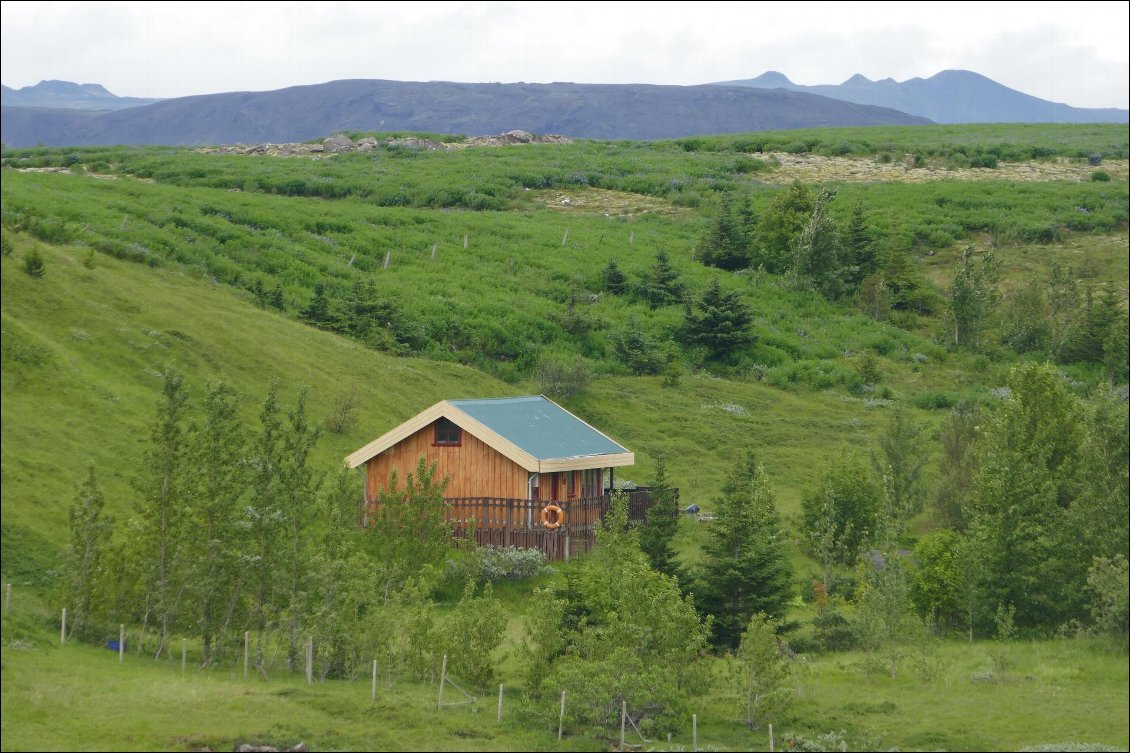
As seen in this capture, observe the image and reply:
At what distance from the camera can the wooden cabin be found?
38.0 m

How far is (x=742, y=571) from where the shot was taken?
30875 mm

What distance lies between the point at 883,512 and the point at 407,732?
17579 mm

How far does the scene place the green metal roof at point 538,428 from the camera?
127ft

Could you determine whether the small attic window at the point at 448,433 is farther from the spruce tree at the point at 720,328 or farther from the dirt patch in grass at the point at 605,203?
the dirt patch in grass at the point at 605,203

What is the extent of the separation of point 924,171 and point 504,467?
296 feet

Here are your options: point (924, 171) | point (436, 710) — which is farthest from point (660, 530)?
point (924, 171)

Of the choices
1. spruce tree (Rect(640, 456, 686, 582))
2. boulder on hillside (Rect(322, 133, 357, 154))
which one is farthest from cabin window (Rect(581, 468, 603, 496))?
boulder on hillside (Rect(322, 133, 357, 154))

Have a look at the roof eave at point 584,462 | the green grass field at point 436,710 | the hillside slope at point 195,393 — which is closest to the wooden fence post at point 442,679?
the green grass field at point 436,710

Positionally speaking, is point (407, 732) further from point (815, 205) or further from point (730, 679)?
point (815, 205)

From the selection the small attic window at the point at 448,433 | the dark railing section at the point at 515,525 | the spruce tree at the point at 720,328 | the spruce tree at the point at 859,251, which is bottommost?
the dark railing section at the point at 515,525

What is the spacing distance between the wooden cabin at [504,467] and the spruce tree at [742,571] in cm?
774

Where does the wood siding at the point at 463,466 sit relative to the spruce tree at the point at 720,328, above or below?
below

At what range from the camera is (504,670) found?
93.5ft

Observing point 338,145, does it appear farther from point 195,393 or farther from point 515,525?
point 515,525
